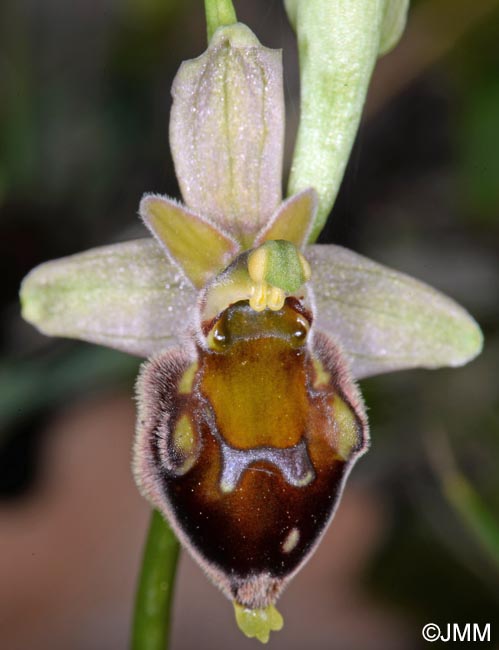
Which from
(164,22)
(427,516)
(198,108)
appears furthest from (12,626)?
(164,22)

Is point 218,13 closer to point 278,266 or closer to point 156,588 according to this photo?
point 278,266

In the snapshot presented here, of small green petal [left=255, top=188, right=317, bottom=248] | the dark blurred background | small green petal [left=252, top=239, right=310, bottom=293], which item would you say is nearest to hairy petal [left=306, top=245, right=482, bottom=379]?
small green petal [left=255, top=188, right=317, bottom=248]

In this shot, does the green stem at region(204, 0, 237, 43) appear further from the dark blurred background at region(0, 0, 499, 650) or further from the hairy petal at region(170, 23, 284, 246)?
the dark blurred background at region(0, 0, 499, 650)

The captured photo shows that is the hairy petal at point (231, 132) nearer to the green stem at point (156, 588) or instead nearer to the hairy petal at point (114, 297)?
the hairy petal at point (114, 297)

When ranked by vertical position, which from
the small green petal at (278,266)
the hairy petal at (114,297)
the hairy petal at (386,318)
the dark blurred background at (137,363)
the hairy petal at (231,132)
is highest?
the hairy petal at (231,132)

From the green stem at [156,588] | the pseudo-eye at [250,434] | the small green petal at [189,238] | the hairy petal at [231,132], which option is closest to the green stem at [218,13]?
the hairy petal at [231,132]

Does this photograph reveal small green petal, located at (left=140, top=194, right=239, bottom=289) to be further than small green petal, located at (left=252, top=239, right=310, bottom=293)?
Yes
